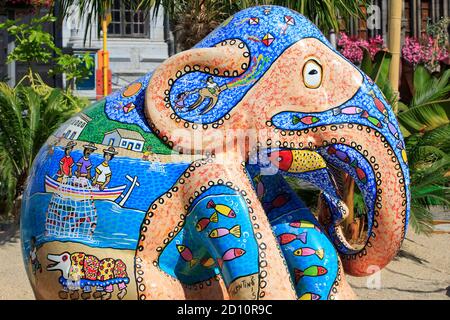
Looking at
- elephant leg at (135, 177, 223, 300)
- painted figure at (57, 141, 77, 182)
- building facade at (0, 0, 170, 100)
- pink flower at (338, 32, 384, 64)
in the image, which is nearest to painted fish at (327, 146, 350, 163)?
elephant leg at (135, 177, 223, 300)

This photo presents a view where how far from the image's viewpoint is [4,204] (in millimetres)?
10766

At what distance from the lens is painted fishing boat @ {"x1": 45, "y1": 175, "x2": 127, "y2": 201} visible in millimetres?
3656

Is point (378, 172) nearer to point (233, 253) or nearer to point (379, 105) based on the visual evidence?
point (379, 105)

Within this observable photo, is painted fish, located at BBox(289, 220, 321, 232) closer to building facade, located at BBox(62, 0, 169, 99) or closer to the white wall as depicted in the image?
building facade, located at BBox(62, 0, 169, 99)

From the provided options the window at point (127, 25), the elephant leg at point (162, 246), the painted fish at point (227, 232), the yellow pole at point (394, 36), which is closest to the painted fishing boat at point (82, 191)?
the elephant leg at point (162, 246)

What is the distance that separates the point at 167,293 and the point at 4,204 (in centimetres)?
754

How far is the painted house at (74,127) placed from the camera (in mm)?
3880

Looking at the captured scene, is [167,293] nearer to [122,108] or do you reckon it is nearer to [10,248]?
[122,108]

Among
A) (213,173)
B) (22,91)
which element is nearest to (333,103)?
(213,173)

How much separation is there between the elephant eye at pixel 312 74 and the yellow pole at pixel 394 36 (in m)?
4.96

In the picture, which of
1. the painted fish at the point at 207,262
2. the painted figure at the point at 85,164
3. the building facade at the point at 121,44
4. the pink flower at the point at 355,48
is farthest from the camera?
the building facade at the point at 121,44

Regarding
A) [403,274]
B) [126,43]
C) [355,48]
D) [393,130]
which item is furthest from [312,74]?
[126,43]

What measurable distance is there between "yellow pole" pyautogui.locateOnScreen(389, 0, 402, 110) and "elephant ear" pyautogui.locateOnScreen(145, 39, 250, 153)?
5123 millimetres

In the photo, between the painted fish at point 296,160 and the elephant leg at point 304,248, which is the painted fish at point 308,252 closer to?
the elephant leg at point 304,248
